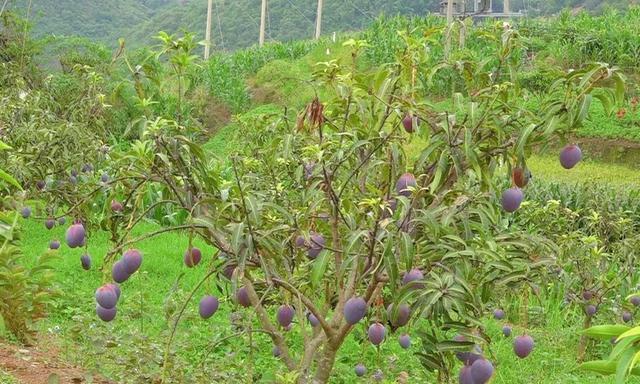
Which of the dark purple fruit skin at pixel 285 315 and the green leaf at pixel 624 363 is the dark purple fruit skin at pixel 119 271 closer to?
the dark purple fruit skin at pixel 285 315

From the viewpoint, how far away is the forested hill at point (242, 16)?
25234 millimetres

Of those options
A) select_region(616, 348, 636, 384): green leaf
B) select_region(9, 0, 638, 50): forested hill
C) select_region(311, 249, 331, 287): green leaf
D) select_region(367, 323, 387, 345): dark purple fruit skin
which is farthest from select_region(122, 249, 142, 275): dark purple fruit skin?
select_region(9, 0, 638, 50): forested hill

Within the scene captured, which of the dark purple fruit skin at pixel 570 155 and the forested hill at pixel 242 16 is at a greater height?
the dark purple fruit skin at pixel 570 155

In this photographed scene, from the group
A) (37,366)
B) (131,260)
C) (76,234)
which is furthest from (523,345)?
(37,366)

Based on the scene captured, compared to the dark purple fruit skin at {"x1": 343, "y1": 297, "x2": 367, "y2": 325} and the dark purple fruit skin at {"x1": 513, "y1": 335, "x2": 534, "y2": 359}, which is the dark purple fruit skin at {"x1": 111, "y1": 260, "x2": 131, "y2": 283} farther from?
the dark purple fruit skin at {"x1": 513, "y1": 335, "x2": 534, "y2": 359}

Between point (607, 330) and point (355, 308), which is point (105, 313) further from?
point (607, 330)

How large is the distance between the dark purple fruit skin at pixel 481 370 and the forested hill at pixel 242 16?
23.5 metres

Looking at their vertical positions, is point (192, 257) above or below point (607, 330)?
below

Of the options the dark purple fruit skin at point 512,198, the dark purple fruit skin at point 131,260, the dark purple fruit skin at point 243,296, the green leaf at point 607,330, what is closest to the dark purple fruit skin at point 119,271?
the dark purple fruit skin at point 131,260

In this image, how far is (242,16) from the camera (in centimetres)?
2927

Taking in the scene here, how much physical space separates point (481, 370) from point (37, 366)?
195 centimetres

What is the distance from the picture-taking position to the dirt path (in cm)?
309

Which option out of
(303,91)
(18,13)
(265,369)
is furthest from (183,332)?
(303,91)

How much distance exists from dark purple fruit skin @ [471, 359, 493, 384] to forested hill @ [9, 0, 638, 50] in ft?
77.0
